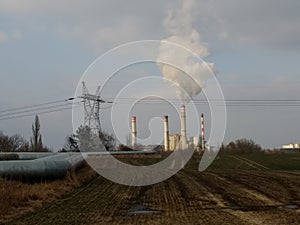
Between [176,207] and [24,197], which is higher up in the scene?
[24,197]

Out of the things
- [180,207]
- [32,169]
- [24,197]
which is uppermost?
[32,169]

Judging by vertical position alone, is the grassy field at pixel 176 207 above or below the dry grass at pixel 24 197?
below

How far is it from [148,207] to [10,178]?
10.2 m

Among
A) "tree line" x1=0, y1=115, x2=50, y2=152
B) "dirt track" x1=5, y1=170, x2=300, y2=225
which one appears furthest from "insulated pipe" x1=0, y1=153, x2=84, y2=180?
"tree line" x1=0, y1=115, x2=50, y2=152

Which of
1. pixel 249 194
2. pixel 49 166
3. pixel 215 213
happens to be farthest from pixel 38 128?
pixel 215 213

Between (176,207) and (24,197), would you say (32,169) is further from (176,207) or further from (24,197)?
(176,207)

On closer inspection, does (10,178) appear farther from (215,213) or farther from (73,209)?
(215,213)

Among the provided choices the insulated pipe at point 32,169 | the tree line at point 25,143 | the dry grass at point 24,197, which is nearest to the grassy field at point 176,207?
the dry grass at point 24,197

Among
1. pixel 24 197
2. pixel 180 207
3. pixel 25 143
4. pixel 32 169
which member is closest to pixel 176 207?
pixel 180 207

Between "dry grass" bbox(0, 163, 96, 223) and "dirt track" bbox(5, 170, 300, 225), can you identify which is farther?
"dry grass" bbox(0, 163, 96, 223)

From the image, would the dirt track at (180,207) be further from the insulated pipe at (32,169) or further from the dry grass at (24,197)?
the insulated pipe at (32,169)

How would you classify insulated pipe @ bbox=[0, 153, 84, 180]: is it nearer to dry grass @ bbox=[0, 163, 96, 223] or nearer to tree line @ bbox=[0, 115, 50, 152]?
dry grass @ bbox=[0, 163, 96, 223]

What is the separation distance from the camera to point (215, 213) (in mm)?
16500

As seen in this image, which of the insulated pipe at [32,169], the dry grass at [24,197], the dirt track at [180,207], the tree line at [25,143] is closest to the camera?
the dirt track at [180,207]
